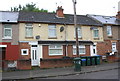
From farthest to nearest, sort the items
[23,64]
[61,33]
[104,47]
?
[104,47] < [61,33] < [23,64]

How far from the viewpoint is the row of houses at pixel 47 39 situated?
77.0 feet

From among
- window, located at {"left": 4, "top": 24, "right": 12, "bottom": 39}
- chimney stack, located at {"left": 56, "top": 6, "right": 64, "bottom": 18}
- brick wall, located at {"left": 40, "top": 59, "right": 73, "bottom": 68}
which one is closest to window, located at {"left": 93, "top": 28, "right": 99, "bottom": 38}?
chimney stack, located at {"left": 56, "top": 6, "right": 64, "bottom": 18}

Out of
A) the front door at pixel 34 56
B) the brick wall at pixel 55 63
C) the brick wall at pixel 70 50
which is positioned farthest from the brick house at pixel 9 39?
the brick wall at pixel 70 50

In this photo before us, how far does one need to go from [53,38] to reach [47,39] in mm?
940

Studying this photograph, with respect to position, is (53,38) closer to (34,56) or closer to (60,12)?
(34,56)

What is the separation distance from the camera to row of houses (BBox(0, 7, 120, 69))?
77.0 feet

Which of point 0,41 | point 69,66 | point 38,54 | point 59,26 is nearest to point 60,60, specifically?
point 69,66

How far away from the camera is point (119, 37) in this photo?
31672mm

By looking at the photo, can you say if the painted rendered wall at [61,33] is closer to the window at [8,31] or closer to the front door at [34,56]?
the window at [8,31]

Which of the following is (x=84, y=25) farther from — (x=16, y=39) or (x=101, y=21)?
(x=16, y=39)

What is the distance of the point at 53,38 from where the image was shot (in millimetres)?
26062

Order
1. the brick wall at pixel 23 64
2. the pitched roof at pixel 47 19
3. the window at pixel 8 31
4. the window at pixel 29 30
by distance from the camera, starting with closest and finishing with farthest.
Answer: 1. the brick wall at pixel 23 64
2. the window at pixel 8 31
3. the window at pixel 29 30
4. the pitched roof at pixel 47 19

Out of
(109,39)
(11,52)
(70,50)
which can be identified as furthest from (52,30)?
(109,39)

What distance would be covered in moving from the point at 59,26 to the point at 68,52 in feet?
13.2
